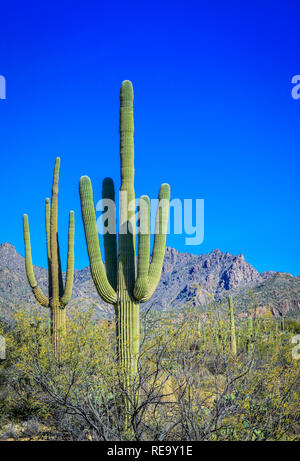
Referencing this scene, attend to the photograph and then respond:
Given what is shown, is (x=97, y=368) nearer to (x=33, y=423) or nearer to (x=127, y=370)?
(x=127, y=370)

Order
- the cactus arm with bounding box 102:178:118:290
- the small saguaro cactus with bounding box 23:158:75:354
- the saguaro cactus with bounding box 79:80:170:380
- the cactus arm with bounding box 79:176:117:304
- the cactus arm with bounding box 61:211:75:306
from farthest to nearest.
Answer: the cactus arm with bounding box 61:211:75:306 → the small saguaro cactus with bounding box 23:158:75:354 → the cactus arm with bounding box 102:178:118:290 → the cactus arm with bounding box 79:176:117:304 → the saguaro cactus with bounding box 79:80:170:380

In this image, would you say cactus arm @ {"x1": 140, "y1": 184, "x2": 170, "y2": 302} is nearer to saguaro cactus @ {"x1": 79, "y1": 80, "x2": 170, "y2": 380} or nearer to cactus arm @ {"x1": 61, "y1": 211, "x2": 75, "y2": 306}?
saguaro cactus @ {"x1": 79, "y1": 80, "x2": 170, "y2": 380}

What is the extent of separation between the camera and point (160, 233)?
29.1 feet

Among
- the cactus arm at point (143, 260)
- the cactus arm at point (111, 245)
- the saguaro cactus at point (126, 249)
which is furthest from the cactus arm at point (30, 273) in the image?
the cactus arm at point (143, 260)

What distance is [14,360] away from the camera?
1066cm

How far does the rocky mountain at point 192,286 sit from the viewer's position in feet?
24.4

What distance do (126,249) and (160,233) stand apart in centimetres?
89

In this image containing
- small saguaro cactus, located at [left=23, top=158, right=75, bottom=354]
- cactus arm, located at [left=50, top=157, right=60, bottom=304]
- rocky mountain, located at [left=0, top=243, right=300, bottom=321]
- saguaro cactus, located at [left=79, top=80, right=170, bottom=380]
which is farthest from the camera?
cactus arm, located at [left=50, top=157, right=60, bottom=304]

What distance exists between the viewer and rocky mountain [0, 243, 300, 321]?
7.42 metres

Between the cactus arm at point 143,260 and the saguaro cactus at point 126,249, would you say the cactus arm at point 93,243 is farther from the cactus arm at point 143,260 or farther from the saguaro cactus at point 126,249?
the cactus arm at point 143,260

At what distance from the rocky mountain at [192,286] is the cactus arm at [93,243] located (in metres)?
0.54

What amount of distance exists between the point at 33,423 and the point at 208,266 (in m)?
113

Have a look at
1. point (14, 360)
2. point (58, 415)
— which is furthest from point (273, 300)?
point (58, 415)

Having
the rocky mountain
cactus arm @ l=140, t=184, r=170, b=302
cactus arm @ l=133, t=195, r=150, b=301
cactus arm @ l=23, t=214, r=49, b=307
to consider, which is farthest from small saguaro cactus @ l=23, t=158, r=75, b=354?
cactus arm @ l=133, t=195, r=150, b=301
